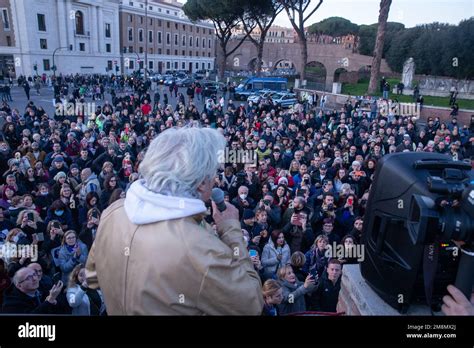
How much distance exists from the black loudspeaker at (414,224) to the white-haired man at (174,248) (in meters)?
0.56

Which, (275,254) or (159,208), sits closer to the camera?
(159,208)

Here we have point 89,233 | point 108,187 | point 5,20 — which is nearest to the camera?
point 89,233

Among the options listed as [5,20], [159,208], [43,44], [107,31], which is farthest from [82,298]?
[107,31]

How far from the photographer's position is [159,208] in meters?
1.21

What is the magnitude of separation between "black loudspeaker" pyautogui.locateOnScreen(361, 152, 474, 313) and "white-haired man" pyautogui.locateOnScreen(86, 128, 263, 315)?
0.56 meters

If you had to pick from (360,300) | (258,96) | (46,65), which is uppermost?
(46,65)

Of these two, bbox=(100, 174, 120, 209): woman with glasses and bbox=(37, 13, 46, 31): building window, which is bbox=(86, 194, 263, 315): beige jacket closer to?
bbox=(100, 174, 120, 209): woman with glasses

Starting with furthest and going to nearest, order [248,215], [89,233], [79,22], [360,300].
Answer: [79,22] < [248,215] < [89,233] < [360,300]

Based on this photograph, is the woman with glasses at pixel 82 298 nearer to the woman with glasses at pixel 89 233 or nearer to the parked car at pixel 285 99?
the woman with glasses at pixel 89 233

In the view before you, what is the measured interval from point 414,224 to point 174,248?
2.69 feet

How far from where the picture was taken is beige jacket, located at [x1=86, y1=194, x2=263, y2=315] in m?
1.16

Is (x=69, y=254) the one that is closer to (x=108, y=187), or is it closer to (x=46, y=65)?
(x=108, y=187)
